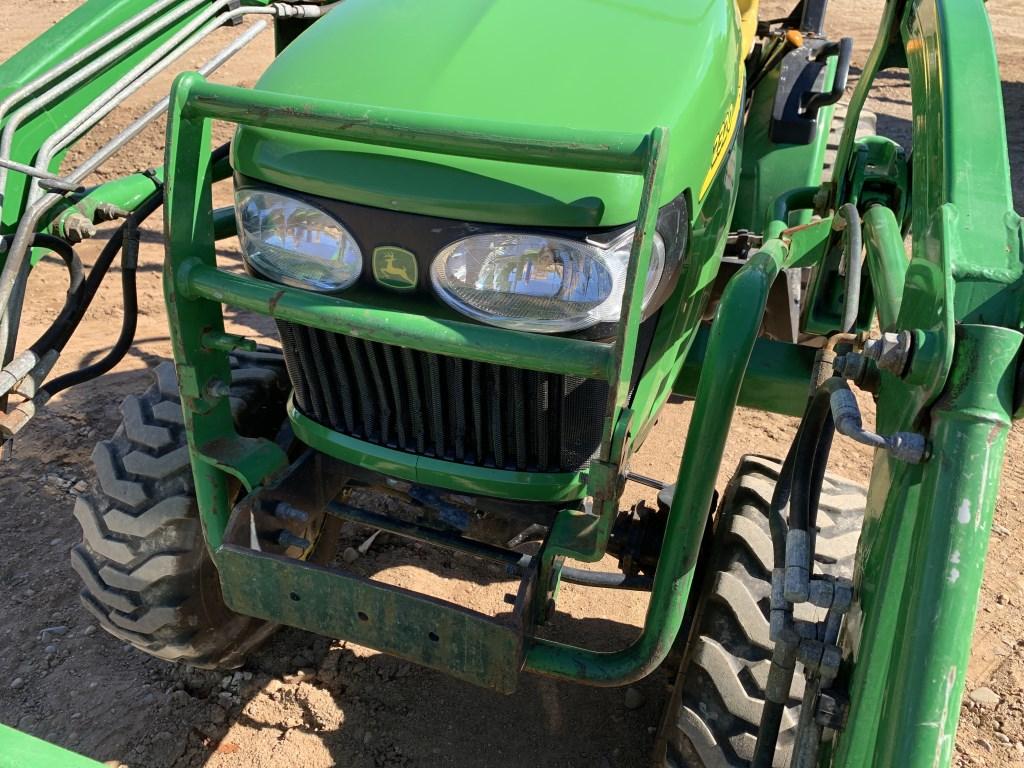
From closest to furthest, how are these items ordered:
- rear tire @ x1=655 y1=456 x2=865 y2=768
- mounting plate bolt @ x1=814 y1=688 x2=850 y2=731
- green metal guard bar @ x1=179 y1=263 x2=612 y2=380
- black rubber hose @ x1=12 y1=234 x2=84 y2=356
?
mounting plate bolt @ x1=814 y1=688 x2=850 y2=731 → green metal guard bar @ x1=179 y1=263 x2=612 y2=380 → rear tire @ x1=655 y1=456 x2=865 y2=768 → black rubber hose @ x1=12 y1=234 x2=84 y2=356

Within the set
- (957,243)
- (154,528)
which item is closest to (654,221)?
(957,243)

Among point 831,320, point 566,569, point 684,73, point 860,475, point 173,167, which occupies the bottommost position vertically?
point 860,475

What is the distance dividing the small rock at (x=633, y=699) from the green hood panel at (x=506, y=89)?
4.89 ft

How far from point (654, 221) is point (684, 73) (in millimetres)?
514

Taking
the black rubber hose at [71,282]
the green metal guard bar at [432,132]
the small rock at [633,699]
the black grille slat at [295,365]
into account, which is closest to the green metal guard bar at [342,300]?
the green metal guard bar at [432,132]

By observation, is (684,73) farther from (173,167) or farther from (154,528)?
(154,528)

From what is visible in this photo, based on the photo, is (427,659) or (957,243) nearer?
(957,243)

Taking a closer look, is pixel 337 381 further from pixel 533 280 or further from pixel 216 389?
pixel 533 280

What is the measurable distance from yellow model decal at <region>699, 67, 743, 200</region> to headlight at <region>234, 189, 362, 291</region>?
2.36 ft

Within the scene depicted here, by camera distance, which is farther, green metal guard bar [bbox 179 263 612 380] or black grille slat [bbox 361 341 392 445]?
black grille slat [bbox 361 341 392 445]

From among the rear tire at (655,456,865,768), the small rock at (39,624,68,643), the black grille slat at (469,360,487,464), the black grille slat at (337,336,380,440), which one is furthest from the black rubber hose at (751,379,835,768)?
the small rock at (39,624,68,643)

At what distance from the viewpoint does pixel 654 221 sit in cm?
158

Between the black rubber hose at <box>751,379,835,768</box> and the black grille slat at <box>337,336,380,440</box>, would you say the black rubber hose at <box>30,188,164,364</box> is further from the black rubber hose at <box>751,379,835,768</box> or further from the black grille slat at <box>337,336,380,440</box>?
the black rubber hose at <box>751,379,835,768</box>

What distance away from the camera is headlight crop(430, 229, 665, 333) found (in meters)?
1.71
